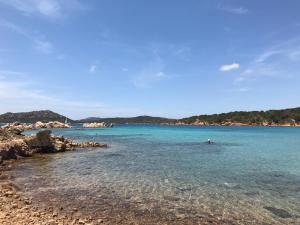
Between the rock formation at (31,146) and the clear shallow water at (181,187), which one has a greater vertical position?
the rock formation at (31,146)

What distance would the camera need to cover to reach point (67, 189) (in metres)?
20.1

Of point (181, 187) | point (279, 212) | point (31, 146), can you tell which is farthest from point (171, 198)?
point (31, 146)

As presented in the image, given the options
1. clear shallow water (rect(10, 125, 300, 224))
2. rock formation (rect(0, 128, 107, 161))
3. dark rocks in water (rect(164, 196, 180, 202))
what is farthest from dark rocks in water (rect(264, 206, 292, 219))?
rock formation (rect(0, 128, 107, 161))

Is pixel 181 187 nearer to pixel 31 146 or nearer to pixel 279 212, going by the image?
pixel 279 212

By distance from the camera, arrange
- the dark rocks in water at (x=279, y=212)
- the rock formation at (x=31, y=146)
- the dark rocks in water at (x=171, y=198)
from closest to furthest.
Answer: the dark rocks in water at (x=279, y=212) < the dark rocks in water at (x=171, y=198) < the rock formation at (x=31, y=146)

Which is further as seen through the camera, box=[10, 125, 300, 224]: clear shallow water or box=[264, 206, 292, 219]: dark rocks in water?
box=[10, 125, 300, 224]: clear shallow water

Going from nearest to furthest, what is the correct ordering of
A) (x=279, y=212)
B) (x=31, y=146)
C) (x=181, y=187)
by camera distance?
(x=279, y=212), (x=181, y=187), (x=31, y=146)

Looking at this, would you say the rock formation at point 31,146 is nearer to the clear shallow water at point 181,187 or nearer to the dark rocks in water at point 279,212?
the clear shallow water at point 181,187

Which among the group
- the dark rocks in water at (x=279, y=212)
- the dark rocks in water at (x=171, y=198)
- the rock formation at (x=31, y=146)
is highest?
the rock formation at (x=31, y=146)

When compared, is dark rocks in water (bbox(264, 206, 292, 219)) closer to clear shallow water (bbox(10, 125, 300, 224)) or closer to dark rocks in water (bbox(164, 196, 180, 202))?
clear shallow water (bbox(10, 125, 300, 224))

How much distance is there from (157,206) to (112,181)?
6955 mm

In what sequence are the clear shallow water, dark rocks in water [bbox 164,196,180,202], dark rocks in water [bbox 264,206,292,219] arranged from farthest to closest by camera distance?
dark rocks in water [bbox 164,196,180,202] < the clear shallow water < dark rocks in water [bbox 264,206,292,219]

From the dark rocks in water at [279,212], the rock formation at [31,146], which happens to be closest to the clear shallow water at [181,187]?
the dark rocks in water at [279,212]

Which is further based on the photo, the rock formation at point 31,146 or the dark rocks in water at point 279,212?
the rock formation at point 31,146
